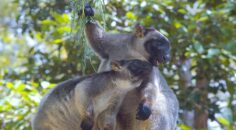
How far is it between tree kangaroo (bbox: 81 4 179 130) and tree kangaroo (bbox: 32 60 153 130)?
0.15 m

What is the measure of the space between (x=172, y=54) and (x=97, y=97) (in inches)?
105

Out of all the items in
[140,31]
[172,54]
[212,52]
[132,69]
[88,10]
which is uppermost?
[88,10]

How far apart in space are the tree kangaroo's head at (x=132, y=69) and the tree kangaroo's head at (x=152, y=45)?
1.38 feet

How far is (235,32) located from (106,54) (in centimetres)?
255

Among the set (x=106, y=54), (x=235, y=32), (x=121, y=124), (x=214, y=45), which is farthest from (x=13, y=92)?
(x=235, y=32)

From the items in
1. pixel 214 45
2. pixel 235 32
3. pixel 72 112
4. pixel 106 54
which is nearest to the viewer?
pixel 72 112

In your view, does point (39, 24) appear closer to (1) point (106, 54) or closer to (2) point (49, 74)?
(2) point (49, 74)

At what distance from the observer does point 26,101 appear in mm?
6414

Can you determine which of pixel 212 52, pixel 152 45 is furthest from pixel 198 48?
pixel 152 45

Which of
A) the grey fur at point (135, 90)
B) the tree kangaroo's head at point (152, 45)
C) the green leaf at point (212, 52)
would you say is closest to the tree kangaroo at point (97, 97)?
the grey fur at point (135, 90)

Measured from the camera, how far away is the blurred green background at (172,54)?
6.41 m

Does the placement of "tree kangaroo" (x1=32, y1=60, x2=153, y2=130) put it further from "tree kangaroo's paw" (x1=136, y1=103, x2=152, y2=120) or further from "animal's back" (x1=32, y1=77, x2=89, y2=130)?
"tree kangaroo's paw" (x1=136, y1=103, x2=152, y2=120)

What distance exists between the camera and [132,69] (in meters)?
4.55

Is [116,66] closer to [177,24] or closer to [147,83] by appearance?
[147,83]
